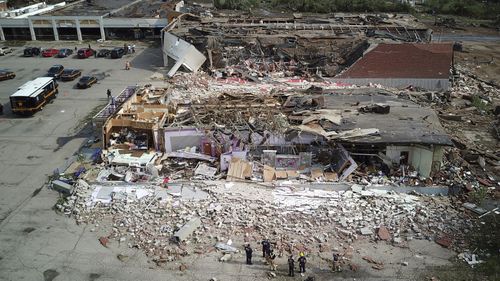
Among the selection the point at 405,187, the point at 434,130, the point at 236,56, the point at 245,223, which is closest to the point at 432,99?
the point at 434,130

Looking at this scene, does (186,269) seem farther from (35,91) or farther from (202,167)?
(35,91)

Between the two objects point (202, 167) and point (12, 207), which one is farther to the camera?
point (202, 167)

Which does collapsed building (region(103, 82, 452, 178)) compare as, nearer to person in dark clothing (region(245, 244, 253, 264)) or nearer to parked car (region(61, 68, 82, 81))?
person in dark clothing (region(245, 244, 253, 264))

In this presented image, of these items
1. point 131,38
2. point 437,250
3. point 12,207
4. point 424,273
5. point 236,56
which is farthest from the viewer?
point 131,38

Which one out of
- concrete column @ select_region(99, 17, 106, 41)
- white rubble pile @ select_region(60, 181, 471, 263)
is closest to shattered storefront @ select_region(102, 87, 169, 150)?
white rubble pile @ select_region(60, 181, 471, 263)

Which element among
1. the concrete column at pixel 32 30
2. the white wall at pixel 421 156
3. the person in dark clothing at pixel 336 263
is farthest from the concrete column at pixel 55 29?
the person in dark clothing at pixel 336 263

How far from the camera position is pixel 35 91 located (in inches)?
1183

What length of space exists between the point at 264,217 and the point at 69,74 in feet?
82.2

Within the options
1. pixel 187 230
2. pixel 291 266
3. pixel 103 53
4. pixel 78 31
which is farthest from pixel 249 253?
pixel 78 31

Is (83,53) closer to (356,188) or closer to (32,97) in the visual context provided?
(32,97)

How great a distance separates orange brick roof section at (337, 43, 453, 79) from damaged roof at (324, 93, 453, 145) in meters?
6.88

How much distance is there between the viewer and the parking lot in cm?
1703

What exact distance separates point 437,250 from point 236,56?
25.7 metres

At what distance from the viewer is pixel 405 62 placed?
3462 cm
